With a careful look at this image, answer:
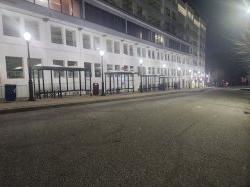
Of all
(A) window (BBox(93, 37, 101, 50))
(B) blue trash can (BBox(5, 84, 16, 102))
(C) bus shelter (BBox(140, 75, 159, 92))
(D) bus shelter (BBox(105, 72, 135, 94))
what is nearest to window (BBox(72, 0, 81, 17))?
(A) window (BBox(93, 37, 101, 50))

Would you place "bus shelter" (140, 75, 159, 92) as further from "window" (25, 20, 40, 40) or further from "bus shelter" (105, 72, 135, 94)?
"window" (25, 20, 40, 40)

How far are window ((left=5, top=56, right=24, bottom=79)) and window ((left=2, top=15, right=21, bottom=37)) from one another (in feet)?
7.14

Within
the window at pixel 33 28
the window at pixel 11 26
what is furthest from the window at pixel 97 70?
the window at pixel 11 26

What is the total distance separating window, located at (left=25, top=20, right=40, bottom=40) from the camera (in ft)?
66.2

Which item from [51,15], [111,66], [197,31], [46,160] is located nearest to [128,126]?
[46,160]

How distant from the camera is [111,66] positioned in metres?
30.5

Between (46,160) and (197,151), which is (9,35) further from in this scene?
(197,151)

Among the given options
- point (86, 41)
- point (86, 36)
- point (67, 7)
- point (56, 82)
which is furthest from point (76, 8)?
point (56, 82)

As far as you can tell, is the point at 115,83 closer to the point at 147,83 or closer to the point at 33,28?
the point at 147,83

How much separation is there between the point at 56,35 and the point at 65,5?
382 centimetres

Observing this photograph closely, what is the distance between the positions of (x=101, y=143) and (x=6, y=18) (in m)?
17.8

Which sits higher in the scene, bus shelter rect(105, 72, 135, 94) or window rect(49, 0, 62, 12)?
window rect(49, 0, 62, 12)

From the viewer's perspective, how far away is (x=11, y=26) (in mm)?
18531

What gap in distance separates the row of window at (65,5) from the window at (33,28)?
7.27 ft
